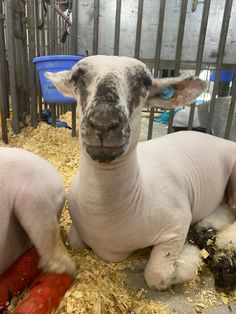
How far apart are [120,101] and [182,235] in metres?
0.67

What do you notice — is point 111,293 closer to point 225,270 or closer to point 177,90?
point 225,270

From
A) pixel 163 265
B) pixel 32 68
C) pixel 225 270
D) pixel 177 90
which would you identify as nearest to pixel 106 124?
pixel 177 90

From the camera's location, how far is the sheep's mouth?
95 centimetres

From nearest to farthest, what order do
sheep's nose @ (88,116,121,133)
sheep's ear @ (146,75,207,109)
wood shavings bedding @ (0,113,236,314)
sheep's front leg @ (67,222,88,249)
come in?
1. sheep's nose @ (88,116,121,133)
2. wood shavings bedding @ (0,113,236,314)
3. sheep's ear @ (146,75,207,109)
4. sheep's front leg @ (67,222,88,249)

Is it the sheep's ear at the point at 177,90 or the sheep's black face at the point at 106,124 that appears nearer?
the sheep's black face at the point at 106,124

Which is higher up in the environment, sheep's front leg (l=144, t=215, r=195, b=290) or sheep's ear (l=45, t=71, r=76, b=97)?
sheep's ear (l=45, t=71, r=76, b=97)

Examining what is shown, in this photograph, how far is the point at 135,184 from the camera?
3.96 feet

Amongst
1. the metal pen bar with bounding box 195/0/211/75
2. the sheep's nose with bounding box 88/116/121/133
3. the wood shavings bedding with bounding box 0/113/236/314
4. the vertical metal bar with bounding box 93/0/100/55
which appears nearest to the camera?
the sheep's nose with bounding box 88/116/121/133

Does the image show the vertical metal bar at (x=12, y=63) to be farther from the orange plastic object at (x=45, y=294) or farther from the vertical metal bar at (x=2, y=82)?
the orange plastic object at (x=45, y=294)

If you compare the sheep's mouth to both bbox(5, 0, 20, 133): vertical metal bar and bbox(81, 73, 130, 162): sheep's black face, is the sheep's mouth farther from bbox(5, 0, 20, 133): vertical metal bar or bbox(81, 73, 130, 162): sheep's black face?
bbox(5, 0, 20, 133): vertical metal bar

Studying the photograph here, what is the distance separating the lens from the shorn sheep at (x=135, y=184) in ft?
3.14

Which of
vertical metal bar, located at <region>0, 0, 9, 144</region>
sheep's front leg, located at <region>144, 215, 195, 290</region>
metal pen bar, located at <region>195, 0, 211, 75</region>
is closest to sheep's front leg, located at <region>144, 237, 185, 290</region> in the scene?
sheep's front leg, located at <region>144, 215, 195, 290</region>

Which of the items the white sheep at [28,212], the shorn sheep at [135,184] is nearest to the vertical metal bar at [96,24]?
the shorn sheep at [135,184]

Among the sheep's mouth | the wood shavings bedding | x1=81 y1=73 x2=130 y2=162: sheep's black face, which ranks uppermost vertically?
x1=81 y1=73 x2=130 y2=162: sheep's black face
